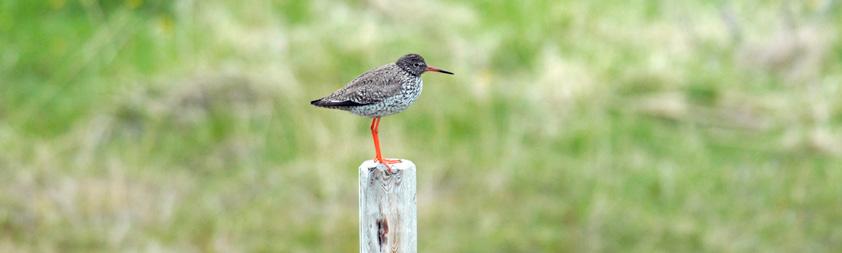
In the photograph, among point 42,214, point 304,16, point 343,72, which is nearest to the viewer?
point 42,214

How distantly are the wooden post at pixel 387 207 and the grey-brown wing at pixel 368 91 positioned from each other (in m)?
0.29

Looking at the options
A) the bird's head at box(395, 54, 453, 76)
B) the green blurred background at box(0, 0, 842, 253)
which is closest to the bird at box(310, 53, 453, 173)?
the bird's head at box(395, 54, 453, 76)

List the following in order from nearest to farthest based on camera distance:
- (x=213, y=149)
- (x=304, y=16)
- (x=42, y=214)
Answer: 1. (x=42, y=214)
2. (x=213, y=149)
3. (x=304, y=16)

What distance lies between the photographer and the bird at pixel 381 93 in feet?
19.2

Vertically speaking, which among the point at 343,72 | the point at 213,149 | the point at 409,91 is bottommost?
the point at 409,91

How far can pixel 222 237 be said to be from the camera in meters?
11.4

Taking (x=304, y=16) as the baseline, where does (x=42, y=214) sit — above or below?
below

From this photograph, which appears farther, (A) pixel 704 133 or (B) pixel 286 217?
(A) pixel 704 133

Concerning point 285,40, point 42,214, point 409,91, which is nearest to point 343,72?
point 285,40

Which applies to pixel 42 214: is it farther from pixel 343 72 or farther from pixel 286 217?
pixel 343 72

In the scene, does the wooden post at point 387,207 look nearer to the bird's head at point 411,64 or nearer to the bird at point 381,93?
the bird at point 381,93

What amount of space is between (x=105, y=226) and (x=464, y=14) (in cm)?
552

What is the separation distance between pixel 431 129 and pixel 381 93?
7324 millimetres

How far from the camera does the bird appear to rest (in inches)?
230
